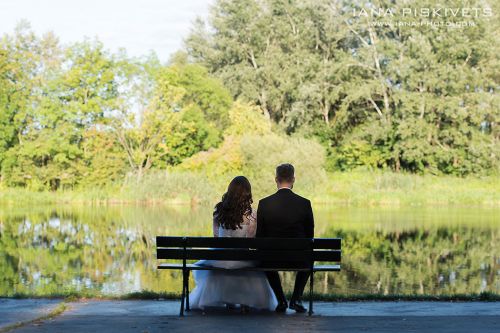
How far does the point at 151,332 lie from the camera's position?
226 inches

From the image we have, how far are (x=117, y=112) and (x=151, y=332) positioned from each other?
3542 centimetres

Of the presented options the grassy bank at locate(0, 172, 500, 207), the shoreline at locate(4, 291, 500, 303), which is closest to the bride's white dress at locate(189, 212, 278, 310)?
the shoreline at locate(4, 291, 500, 303)

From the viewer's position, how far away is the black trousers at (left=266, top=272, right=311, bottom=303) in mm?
7074

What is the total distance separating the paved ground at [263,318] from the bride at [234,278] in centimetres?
16

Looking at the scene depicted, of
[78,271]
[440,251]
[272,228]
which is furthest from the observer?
[440,251]

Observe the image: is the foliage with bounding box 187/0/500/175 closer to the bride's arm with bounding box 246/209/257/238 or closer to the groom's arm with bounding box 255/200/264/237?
the bride's arm with bounding box 246/209/257/238

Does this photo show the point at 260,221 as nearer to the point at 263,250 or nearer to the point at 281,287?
the point at 263,250

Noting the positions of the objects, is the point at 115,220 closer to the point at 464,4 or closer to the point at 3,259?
the point at 3,259

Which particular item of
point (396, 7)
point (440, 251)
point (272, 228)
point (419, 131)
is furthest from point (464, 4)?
point (272, 228)

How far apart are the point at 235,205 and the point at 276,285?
2.67 ft

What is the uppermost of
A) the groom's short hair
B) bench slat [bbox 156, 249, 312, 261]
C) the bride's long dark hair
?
the groom's short hair

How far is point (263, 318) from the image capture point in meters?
6.45

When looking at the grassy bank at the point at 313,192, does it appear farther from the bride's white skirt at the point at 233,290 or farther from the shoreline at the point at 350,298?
the bride's white skirt at the point at 233,290

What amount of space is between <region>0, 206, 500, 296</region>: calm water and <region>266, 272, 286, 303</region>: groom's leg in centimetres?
405
